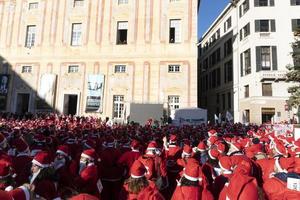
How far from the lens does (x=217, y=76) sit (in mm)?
52750

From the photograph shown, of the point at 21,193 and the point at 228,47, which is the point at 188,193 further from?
the point at 228,47

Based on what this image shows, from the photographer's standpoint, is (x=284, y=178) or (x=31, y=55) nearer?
(x=284, y=178)

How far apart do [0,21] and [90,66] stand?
13.7 metres

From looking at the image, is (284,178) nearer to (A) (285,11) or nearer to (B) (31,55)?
(B) (31,55)

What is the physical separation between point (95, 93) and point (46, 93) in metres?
5.99

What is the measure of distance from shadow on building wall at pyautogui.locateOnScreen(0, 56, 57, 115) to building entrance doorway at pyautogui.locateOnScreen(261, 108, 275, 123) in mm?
24855

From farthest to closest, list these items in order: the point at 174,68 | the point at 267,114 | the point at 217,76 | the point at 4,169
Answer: the point at 217,76, the point at 267,114, the point at 174,68, the point at 4,169

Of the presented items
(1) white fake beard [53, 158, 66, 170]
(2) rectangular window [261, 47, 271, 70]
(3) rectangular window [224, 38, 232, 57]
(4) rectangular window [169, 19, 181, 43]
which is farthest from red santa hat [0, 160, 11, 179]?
(3) rectangular window [224, 38, 232, 57]

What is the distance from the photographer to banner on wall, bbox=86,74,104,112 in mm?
34375

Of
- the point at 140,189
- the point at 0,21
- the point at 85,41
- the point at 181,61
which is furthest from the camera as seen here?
the point at 0,21

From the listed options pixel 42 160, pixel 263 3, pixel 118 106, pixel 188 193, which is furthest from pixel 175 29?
pixel 188 193

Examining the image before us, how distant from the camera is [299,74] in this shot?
29422 millimetres

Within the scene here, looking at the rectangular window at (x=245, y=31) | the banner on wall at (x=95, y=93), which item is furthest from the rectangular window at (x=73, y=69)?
the rectangular window at (x=245, y=31)

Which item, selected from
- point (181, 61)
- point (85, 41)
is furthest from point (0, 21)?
point (181, 61)
